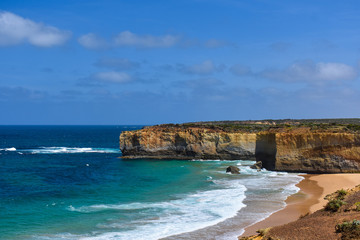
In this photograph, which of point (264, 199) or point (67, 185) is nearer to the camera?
point (264, 199)

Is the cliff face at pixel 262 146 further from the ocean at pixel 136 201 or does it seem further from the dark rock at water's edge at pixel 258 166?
the ocean at pixel 136 201

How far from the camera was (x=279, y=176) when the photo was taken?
41.0 meters

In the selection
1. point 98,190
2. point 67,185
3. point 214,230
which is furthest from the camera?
point 67,185

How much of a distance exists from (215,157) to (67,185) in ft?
95.7

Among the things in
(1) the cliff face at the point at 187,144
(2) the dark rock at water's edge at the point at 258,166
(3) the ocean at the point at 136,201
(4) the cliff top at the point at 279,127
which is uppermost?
(4) the cliff top at the point at 279,127

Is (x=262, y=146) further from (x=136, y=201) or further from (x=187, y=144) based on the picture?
(x=136, y=201)

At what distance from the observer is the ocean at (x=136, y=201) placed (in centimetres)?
2145

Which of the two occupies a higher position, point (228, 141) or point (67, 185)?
point (228, 141)

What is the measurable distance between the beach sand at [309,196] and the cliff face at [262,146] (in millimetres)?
2355

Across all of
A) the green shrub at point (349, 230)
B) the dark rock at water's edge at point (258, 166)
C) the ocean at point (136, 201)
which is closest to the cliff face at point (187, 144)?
the dark rock at water's edge at point (258, 166)

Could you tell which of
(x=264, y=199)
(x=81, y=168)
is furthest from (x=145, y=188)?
(x=81, y=168)

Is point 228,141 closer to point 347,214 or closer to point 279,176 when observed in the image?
point 279,176

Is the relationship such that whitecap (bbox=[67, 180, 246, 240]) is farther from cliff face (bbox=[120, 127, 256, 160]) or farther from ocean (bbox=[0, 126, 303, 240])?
cliff face (bbox=[120, 127, 256, 160])

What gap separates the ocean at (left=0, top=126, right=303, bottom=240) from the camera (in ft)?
70.4
